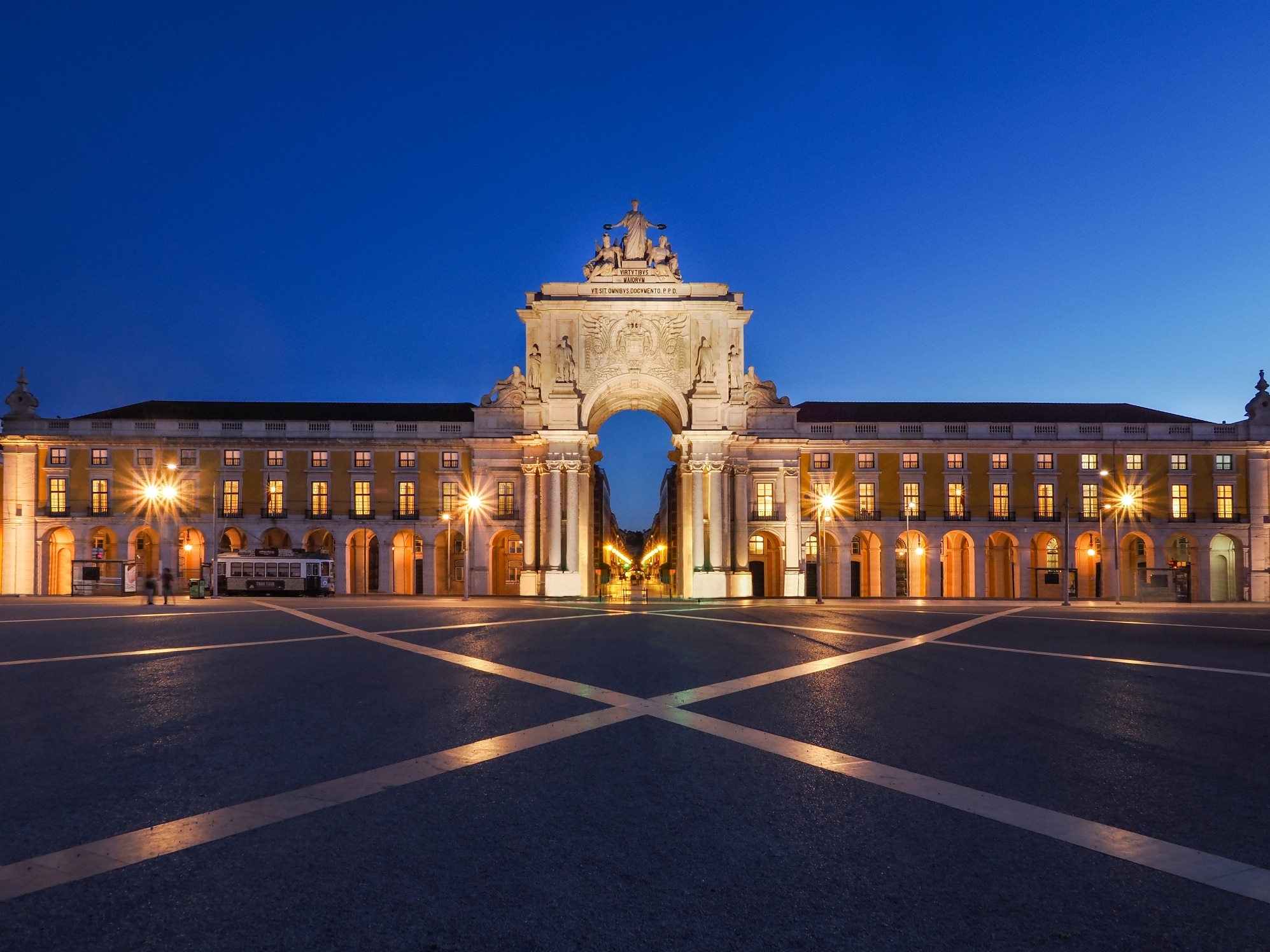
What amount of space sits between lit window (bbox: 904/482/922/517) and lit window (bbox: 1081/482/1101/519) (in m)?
11.1

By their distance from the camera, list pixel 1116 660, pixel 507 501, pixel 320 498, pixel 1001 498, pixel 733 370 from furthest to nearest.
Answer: pixel 1001 498
pixel 320 498
pixel 507 501
pixel 733 370
pixel 1116 660

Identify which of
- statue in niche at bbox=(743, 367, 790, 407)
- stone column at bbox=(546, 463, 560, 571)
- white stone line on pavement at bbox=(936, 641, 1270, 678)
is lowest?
white stone line on pavement at bbox=(936, 641, 1270, 678)

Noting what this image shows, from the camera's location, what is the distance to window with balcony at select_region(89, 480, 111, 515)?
5472cm

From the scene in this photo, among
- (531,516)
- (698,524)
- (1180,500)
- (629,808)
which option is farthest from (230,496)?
(1180,500)

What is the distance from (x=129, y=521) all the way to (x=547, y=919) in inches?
2350

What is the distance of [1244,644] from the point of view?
22422 mm

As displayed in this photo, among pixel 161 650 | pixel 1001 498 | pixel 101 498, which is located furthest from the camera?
pixel 1001 498

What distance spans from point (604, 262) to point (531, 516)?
666 inches

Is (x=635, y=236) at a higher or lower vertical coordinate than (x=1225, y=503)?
higher

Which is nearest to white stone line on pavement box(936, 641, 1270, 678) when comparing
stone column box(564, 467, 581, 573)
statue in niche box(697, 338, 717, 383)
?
stone column box(564, 467, 581, 573)

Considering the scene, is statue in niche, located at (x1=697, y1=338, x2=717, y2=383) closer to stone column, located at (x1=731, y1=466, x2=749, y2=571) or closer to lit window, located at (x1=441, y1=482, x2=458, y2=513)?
stone column, located at (x1=731, y1=466, x2=749, y2=571)

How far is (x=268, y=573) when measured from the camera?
49562 millimetres

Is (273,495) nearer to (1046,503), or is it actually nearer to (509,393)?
(509,393)

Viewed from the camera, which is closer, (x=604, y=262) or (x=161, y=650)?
(x=161, y=650)
